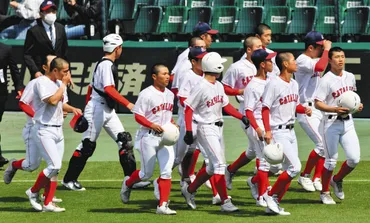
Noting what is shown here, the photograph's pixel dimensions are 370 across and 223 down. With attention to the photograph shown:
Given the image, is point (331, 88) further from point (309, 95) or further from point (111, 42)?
point (111, 42)

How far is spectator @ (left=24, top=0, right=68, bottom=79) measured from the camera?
15.2 m

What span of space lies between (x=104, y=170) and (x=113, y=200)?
2.51 meters

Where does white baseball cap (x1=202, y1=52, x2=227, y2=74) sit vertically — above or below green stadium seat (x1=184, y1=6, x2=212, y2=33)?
above

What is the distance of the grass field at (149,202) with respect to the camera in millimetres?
11570

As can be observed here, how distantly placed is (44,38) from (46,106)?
331 centimetres

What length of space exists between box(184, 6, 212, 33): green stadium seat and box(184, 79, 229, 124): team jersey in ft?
36.4

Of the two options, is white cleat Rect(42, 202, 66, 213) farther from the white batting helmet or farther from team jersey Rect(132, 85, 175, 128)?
the white batting helmet

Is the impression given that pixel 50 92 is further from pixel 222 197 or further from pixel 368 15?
pixel 368 15

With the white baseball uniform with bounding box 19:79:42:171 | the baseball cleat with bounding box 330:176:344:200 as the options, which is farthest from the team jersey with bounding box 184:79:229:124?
the white baseball uniform with bounding box 19:79:42:171

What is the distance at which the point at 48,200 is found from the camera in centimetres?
1207

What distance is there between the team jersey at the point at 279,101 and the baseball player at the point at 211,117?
0.34m

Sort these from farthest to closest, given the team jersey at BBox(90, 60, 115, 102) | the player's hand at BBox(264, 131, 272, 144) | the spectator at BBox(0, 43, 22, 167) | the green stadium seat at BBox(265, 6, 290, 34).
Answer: the green stadium seat at BBox(265, 6, 290, 34), the spectator at BBox(0, 43, 22, 167), the team jersey at BBox(90, 60, 115, 102), the player's hand at BBox(264, 131, 272, 144)

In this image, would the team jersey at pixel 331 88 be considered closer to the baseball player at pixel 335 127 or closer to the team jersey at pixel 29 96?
the baseball player at pixel 335 127

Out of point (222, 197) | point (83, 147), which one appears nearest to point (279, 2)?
point (83, 147)
